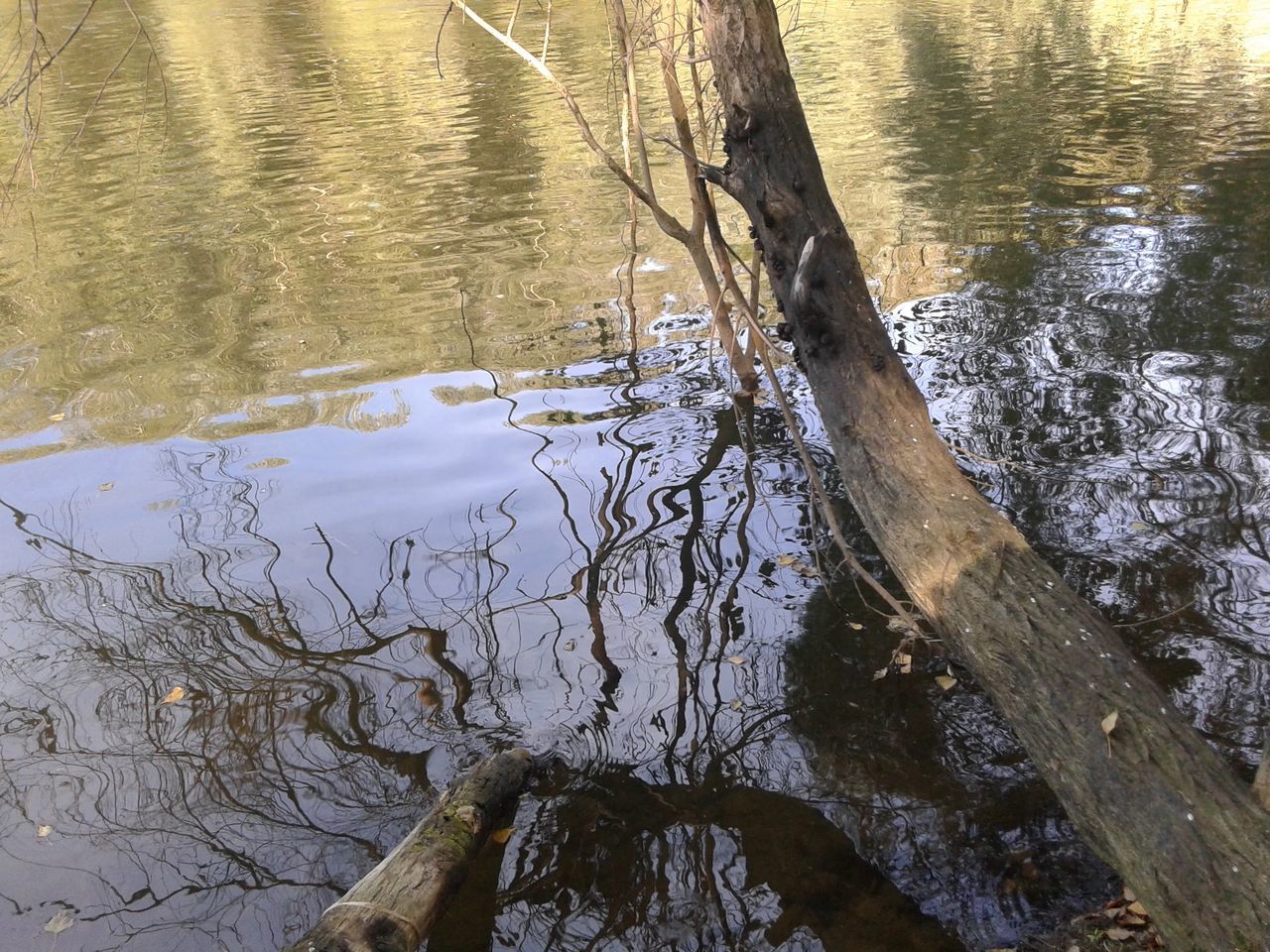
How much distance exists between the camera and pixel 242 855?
13.0 ft

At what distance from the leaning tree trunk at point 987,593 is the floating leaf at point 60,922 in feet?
10.3

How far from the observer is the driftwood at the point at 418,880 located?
3.02 m

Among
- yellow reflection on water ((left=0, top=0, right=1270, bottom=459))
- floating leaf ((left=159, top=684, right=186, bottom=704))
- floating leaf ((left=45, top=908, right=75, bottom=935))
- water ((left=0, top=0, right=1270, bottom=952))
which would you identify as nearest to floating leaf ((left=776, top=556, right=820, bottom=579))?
water ((left=0, top=0, right=1270, bottom=952))

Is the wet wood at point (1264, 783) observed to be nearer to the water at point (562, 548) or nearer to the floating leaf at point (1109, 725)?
the floating leaf at point (1109, 725)

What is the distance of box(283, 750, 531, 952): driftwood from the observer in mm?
3021

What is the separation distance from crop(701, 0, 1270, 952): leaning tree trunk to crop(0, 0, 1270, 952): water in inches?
27.5

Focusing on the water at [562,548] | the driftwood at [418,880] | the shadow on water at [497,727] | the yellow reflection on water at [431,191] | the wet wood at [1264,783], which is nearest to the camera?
the wet wood at [1264,783]

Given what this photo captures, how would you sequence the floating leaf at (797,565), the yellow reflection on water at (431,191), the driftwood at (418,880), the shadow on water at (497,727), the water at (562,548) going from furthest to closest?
1. the yellow reflection on water at (431,191)
2. the floating leaf at (797,565)
3. the water at (562,548)
4. the shadow on water at (497,727)
5. the driftwood at (418,880)

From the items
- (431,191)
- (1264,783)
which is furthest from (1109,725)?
(431,191)

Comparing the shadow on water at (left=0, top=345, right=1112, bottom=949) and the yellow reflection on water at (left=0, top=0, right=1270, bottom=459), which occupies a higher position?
the yellow reflection on water at (left=0, top=0, right=1270, bottom=459)

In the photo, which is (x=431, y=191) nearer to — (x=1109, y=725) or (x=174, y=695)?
(x=174, y=695)

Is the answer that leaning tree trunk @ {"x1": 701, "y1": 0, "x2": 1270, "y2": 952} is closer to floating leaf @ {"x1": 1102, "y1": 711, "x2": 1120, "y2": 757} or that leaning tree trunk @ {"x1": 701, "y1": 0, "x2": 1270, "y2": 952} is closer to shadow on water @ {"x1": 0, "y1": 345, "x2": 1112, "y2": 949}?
floating leaf @ {"x1": 1102, "y1": 711, "x2": 1120, "y2": 757}

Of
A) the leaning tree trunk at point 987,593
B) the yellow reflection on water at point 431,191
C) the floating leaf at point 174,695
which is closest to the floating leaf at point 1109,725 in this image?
the leaning tree trunk at point 987,593

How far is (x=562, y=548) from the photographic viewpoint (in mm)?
5812
